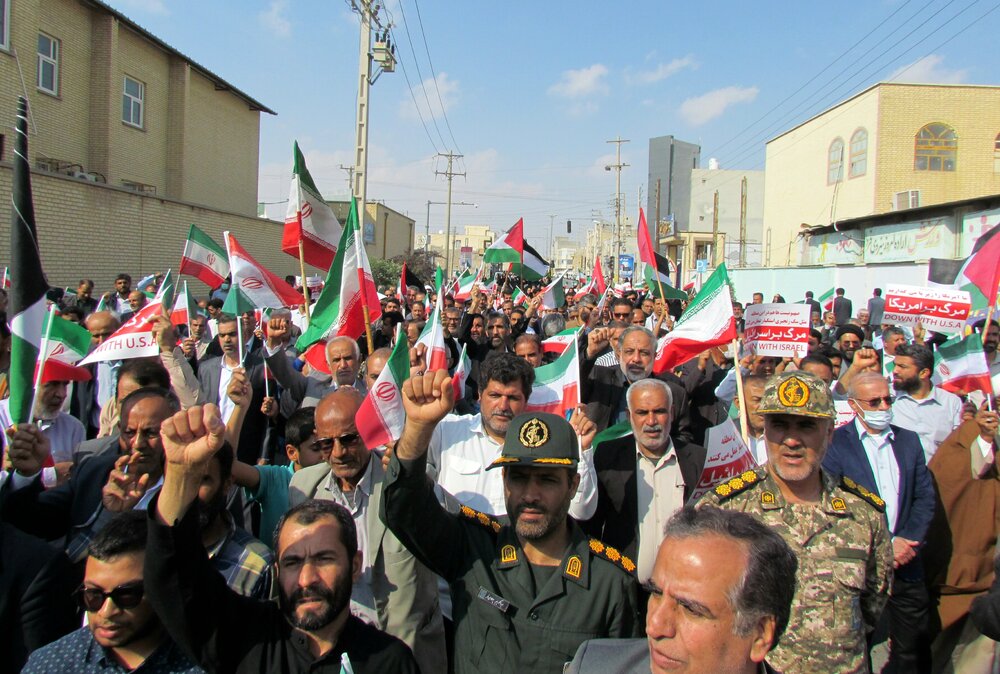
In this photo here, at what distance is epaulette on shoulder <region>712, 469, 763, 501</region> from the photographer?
2.92m

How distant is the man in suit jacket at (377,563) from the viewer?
2.83 meters

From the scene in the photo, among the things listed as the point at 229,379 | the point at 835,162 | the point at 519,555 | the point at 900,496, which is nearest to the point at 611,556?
the point at 519,555

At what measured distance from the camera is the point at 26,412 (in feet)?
9.33

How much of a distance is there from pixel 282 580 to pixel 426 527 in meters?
0.47

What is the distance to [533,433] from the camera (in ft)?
8.55

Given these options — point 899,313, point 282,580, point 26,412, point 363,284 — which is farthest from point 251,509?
point 899,313

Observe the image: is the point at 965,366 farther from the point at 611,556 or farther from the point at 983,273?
the point at 611,556

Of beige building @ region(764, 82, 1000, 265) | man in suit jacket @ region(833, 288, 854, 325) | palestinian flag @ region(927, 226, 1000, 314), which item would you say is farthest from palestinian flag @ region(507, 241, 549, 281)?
beige building @ region(764, 82, 1000, 265)

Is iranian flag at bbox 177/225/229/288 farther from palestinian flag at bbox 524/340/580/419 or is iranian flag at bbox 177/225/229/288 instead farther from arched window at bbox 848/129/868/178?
arched window at bbox 848/129/868/178

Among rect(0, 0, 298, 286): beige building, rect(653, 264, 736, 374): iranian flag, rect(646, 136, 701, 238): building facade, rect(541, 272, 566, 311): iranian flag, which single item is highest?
rect(646, 136, 701, 238): building facade

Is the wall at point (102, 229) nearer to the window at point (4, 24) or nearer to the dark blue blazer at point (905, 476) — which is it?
the window at point (4, 24)

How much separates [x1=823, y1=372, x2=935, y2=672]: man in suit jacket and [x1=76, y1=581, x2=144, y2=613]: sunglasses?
3215mm

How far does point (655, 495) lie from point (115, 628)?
2.33 meters

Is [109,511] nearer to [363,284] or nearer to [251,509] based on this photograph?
[251,509]
